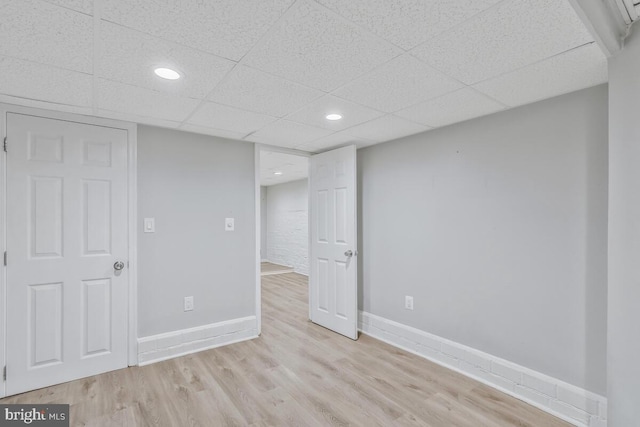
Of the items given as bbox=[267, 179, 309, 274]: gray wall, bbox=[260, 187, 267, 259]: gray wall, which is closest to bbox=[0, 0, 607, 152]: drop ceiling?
bbox=[267, 179, 309, 274]: gray wall

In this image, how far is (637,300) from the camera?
1.35 m

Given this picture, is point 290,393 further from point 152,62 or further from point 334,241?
point 152,62

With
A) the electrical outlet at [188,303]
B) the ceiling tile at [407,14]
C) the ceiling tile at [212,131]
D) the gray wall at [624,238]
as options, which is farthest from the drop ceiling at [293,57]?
the electrical outlet at [188,303]

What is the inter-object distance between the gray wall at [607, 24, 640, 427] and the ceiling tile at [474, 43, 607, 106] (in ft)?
0.48

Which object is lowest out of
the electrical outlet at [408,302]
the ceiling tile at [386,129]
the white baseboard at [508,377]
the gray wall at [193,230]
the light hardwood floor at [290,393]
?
the light hardwood floor at [290,393]

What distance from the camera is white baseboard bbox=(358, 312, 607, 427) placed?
6.38 feet

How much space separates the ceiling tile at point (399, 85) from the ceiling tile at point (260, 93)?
283 millimetres

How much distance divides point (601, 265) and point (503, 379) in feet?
3.55

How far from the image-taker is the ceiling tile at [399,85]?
1690 millimetres

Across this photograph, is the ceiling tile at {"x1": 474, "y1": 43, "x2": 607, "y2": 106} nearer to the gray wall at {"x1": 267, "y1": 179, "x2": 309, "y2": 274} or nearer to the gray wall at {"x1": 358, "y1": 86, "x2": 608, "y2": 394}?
the gray wall at {"x1": 358, "y1": 86, "x2": 608, "y2": 394}

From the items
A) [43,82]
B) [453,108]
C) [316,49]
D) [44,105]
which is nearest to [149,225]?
[44,105]

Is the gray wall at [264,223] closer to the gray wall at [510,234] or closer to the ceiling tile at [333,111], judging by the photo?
the gray wall at [510,234]

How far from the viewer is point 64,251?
7.92ft

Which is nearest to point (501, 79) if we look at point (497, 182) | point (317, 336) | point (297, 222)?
point (497, 182)
